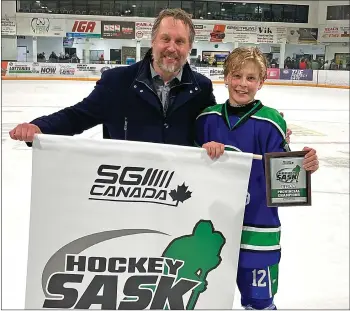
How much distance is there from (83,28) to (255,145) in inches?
818

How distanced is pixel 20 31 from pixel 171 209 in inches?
823

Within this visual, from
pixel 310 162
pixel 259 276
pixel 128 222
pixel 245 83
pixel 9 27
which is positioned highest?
pixel 9 27

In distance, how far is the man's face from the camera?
156 cm

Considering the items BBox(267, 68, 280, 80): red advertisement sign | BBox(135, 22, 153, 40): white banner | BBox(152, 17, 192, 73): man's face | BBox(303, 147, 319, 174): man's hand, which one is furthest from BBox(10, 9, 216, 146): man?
BBox(135, 22, 153, 40): white banner

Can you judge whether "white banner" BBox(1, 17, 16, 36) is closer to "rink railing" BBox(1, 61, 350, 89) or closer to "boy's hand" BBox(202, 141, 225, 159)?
"rink railing" BBox(1, 61, 350, 89)

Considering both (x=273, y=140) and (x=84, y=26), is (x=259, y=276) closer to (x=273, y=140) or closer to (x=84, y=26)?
(x=273, y=140)

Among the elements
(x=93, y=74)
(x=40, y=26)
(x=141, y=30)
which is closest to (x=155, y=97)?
(x=93, y=74)

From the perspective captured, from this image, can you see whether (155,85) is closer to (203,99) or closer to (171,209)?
(203,99)

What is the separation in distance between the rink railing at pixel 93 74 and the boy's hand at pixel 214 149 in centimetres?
1483

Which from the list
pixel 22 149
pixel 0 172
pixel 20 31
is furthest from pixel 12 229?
pixel 20 31

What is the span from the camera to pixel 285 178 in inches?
56.9

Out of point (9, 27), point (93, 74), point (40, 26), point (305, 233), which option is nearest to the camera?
point (305, 233)

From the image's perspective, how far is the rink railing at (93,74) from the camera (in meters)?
16.2

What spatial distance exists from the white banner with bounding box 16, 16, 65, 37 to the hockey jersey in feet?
67.1
